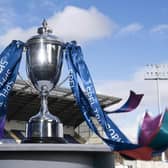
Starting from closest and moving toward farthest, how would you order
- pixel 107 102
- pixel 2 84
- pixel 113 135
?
pixel 113 135 → pixel 2 84 → pixel 107 102

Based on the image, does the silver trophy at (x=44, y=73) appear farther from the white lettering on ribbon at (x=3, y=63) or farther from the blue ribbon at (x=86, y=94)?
the white lettering on ribbon at (x=3, y=63)

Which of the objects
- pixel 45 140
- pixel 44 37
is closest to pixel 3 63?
pixel 44 37

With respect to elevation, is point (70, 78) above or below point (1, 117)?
above

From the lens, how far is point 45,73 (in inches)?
143

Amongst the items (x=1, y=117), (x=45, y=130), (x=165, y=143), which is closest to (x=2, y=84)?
(x=1, y=117)

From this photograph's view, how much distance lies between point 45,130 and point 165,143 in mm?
959

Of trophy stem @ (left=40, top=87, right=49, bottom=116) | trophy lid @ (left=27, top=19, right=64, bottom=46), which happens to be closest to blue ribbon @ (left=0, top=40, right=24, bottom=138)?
trophy lid @ (left=27, top=19, right=64, bottom=46)

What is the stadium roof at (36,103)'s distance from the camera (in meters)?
29.0

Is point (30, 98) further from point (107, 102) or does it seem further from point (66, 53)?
point (66, 53)

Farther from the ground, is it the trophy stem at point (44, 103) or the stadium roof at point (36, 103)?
the stadium roof at point (36, 103)

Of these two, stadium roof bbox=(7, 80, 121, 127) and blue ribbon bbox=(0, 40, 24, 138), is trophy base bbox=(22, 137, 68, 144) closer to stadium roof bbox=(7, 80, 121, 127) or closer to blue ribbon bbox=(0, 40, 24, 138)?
blue ribbon bbox=(0, 40, 24, 138)

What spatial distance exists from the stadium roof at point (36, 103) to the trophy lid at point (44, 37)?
23.5 metres

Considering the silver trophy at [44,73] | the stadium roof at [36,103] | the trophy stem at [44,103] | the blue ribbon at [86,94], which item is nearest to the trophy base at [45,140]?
the silver trophy at [44,73]

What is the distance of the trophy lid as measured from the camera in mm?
3637
